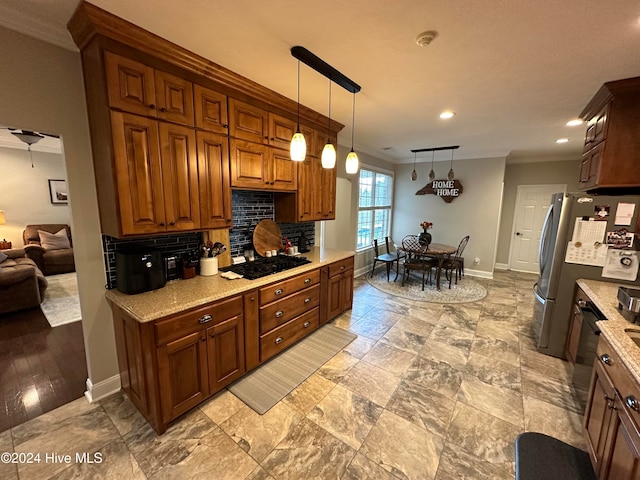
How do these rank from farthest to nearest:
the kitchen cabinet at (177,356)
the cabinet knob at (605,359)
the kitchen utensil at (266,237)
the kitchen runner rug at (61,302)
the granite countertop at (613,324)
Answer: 1. the kitchen runner rug at (61,302)
2. the kitchen utensil at (266,237)
3. the kitchen cabinet at (177,356)
4. the cabinet knob at (605,359)
5. the granite countertop at (613,324)

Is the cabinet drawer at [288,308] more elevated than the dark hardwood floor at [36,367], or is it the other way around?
the cabinet drawer at [288,308]

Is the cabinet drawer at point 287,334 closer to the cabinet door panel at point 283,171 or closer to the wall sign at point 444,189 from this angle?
the cabinet door panel at point 283,171

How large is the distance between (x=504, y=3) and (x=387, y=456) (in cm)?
269

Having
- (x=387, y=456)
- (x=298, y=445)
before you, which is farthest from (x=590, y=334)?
(x=298, y=445)

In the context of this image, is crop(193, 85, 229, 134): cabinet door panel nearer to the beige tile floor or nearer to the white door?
the beige tile floor

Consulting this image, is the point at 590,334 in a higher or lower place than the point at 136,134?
lower

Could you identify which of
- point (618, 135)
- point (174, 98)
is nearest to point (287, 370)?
point (174, 98)

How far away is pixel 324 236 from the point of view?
458 cm

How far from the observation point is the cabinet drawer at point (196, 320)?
5.49 feet

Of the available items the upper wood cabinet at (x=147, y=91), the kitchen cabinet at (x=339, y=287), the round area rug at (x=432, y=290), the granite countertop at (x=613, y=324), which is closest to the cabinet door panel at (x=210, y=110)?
the upper wood cabinet at (x=147, y=91)

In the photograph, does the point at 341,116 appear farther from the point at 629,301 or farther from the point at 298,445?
the point at 298,445

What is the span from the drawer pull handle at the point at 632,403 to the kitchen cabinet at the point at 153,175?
2749 mm

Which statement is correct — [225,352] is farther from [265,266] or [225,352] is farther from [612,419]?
[612,419]

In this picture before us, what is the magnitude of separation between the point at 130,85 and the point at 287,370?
101 inches
